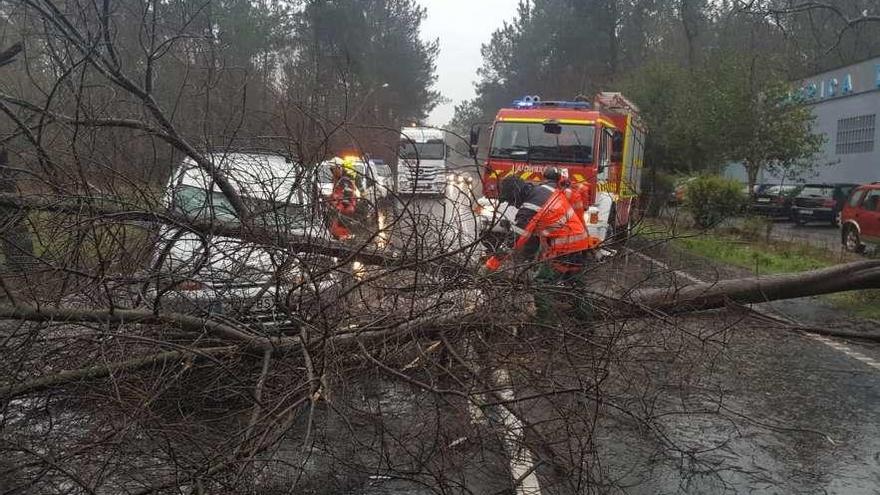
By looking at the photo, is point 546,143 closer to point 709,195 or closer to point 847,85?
point 709,195

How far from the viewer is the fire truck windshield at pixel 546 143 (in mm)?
11602

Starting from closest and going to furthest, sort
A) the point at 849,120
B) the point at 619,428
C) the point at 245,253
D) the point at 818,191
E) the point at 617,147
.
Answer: the point at 245,253 → the point at 619,428 → the point at 617,147 → the point at 818,191 → the point at 849,120

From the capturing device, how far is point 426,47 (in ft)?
125

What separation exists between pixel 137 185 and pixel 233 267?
871 mm

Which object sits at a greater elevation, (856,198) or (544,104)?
(544,104)

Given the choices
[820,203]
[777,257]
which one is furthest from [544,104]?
[820,203]

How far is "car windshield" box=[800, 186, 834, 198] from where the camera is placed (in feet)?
75.2

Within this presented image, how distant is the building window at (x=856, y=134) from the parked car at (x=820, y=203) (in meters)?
5.20

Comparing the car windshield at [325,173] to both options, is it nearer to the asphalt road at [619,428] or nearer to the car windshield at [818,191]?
the asphalt road at [619,428]

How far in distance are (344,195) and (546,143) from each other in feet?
25.1

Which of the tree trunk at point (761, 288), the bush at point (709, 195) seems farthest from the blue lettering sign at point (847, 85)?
the tree trunk at point (761, 288)

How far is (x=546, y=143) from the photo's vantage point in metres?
11.7

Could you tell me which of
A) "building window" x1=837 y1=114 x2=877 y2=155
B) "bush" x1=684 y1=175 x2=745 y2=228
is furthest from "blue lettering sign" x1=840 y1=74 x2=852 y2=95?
"bush" x1=684 y1=175 x2=745 y2=228

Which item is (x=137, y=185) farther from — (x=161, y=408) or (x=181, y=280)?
(x=161, y=408)
